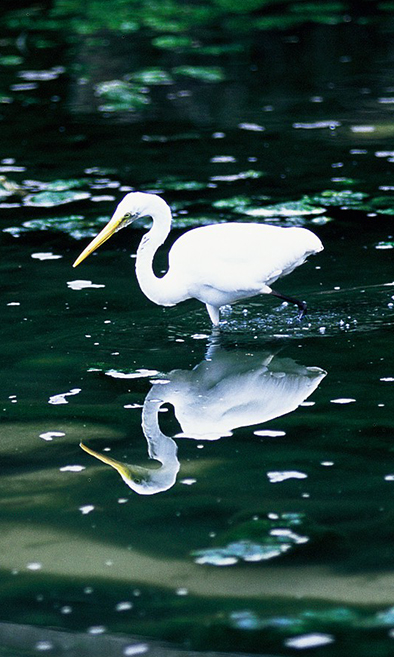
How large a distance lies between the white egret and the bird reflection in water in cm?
39

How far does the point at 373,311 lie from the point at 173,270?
137cm

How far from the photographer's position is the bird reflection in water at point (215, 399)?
17.5 feet

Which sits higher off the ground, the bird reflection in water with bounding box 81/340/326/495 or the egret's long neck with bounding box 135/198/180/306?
the egret's long neck with bounding box 135/198/180/306

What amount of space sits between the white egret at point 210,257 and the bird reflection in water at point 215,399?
39cm

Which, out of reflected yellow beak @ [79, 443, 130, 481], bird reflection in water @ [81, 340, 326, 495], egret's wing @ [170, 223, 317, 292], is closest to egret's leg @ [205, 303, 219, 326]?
bird reflection in water @ [81, 340, 326, 495]

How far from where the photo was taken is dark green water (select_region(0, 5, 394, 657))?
13.8 ft

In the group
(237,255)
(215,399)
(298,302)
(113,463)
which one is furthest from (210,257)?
(113,463)

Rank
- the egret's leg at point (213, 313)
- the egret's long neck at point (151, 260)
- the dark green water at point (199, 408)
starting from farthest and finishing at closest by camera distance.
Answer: the egret's leg at point (213, 313) → the egret's long neck at point (151, 260) → the dark green water at point (199, 408)

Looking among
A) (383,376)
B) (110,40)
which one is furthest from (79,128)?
(383,376)

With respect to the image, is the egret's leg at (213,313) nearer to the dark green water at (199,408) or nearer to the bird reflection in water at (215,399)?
the dark green water at (199,408)

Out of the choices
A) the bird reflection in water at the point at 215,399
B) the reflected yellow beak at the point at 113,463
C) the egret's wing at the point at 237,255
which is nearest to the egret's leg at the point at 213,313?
the bird reflection in water at the point at 215,399

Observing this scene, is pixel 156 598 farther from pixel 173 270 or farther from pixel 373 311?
pixel 373 311

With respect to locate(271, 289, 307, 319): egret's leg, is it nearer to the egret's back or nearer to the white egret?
the white egret

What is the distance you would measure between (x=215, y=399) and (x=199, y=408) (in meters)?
0.14
